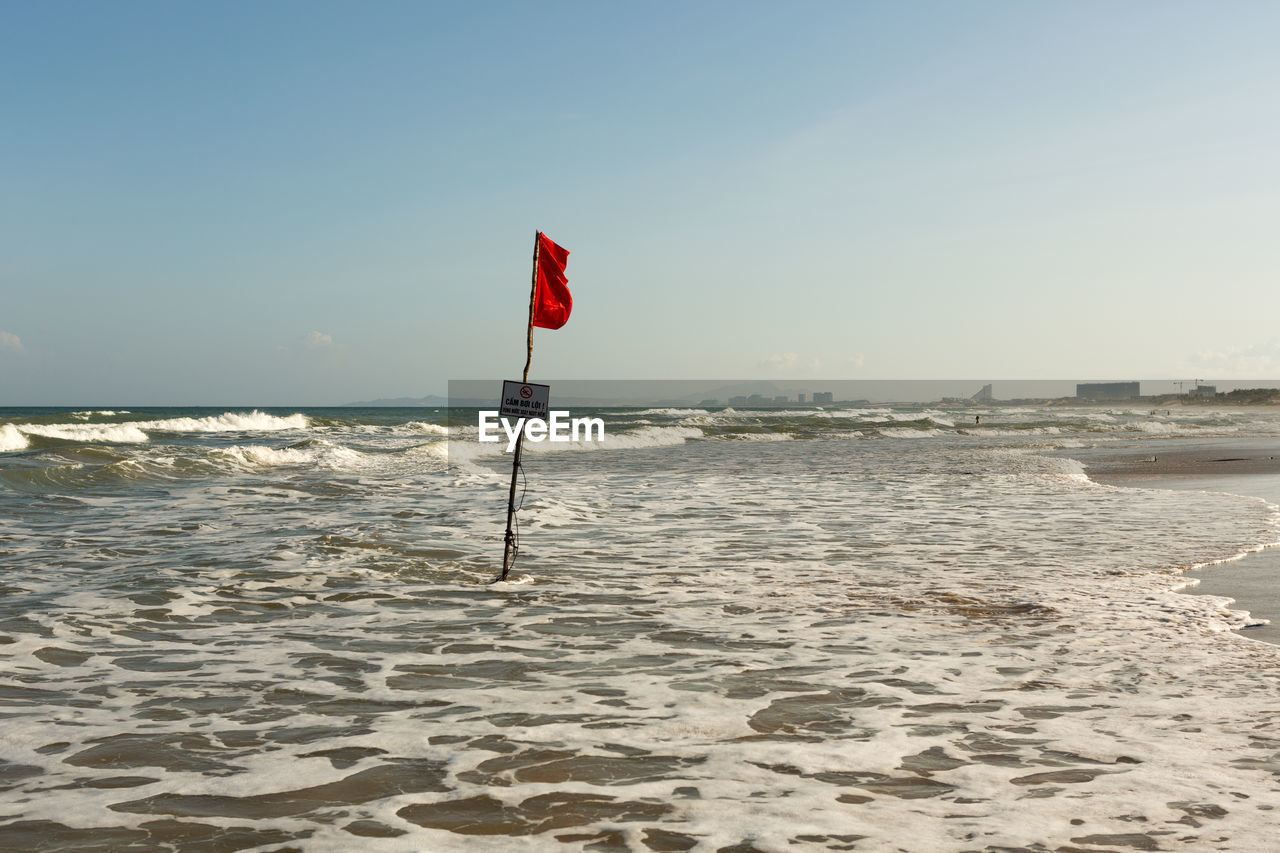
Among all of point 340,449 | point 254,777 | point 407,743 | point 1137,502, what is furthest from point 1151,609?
point 340,449

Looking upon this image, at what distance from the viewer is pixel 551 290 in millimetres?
9039

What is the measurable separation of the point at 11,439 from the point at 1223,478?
125 feet

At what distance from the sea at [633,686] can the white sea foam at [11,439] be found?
20.4 m

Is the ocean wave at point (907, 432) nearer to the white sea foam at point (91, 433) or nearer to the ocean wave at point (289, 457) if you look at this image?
the ocean wave at point (289, 457)

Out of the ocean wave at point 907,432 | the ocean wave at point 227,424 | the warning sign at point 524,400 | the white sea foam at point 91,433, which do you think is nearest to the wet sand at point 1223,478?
the warning sign at point 524,400

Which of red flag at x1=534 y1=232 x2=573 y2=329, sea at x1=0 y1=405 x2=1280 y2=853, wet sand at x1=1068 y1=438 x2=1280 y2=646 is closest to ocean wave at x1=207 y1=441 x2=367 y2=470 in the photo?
sea at x1=0 y1=405 x2=1280 y2=853

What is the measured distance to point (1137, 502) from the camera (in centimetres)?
1591

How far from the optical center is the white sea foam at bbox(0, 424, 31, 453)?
29641mm

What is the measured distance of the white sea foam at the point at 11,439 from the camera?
29641 millimetres

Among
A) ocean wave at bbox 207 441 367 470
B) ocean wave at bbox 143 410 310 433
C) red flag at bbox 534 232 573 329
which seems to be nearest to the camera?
red flag at bbox 534 232 573 329

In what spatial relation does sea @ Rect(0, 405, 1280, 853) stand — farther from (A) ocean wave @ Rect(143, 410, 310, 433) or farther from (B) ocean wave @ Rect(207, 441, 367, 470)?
(A) ocean wave @ Rect(143, 410, 310, 433)

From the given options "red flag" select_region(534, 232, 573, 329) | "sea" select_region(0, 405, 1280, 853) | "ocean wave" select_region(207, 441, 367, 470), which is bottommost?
"sea" select_region(0, 405, 1280, 853)

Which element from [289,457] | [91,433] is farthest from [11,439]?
[289,457]

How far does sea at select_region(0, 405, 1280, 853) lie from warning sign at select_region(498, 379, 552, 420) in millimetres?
1857
